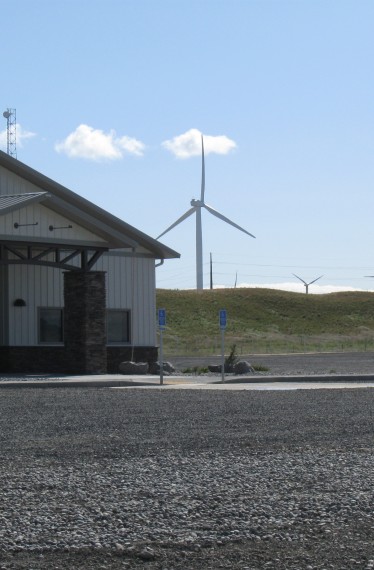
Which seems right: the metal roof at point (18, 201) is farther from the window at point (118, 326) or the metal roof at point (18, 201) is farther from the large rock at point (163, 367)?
the large rock at point (163, 367)

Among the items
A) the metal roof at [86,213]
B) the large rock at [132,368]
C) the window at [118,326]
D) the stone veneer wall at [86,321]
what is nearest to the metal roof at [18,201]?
the metal roof at [86,213]

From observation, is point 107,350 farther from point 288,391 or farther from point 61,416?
point 61,416

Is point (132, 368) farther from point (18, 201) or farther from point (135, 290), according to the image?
point (18, 201)

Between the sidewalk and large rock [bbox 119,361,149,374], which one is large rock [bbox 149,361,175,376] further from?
the sidewalk

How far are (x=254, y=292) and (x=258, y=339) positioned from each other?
80.2 feet

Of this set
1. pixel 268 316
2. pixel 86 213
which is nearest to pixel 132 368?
pixel 86 213

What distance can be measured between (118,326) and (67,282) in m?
4.16

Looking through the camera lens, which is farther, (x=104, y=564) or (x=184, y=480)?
(x=184, y=480)

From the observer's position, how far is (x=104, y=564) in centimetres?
714

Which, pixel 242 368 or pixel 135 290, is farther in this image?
pixel 135 290

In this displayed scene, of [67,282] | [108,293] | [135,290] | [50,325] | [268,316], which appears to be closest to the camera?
[67,282]

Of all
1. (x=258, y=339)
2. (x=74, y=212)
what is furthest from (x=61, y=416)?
(x=258, y=339)

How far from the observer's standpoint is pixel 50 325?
3534 centimetres

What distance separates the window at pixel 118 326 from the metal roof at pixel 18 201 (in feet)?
21.8
